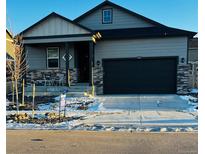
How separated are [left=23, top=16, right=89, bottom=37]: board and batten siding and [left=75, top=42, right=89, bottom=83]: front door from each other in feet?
Result: 7.35

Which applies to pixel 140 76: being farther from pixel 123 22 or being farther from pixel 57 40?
pixel 57 40

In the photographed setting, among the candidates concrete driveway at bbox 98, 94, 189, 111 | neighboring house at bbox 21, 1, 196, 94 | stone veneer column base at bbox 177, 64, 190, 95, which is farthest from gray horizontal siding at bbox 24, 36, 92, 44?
stone veneer column base at bbox 177, 64, 190, 95

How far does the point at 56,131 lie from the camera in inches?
318

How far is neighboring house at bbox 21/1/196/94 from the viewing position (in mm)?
16891

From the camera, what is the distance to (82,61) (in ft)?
63.3

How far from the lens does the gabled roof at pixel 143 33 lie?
16.8m

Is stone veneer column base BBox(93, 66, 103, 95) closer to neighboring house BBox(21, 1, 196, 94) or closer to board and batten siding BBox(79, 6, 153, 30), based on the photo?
neighboring house BBox(21, 1, 196, 94)

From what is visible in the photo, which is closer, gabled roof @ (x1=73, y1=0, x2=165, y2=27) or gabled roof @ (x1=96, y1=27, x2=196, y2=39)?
gabled roof @ (x1=96, y1=27, x2=196, y2=39)

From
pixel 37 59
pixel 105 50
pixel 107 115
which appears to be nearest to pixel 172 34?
pixel 105 50

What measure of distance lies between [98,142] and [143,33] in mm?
12323

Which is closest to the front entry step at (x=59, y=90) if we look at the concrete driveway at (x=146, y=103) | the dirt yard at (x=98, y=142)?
the concrete driveway at (x=146, y=103)

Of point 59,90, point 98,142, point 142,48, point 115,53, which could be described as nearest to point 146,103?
point 142,48
